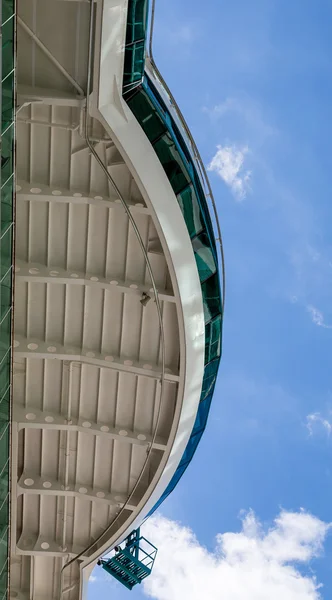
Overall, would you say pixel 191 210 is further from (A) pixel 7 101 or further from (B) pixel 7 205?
(A) pixel 7 101

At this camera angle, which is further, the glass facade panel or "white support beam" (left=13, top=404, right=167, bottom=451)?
"white support beam" (left=13, top=404, right=167, bottom=451)

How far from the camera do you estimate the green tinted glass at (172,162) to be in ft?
44.2

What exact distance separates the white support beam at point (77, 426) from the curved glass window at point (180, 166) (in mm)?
1783

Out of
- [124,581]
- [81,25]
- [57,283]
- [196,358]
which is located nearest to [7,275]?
[57,283]

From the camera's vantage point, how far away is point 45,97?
1221 centimetres

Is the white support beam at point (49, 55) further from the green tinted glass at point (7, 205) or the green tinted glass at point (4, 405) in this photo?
the green tinted glass at point (4, 405)

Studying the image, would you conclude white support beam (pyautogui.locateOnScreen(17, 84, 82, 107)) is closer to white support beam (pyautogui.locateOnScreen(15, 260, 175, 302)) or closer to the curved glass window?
the curved glass window

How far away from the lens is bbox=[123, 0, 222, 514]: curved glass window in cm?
1202

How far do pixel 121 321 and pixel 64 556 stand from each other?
323 inches

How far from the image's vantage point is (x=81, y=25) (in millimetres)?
11664

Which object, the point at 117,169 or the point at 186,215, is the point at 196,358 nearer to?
the point at 186,215

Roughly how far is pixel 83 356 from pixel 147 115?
646 cm

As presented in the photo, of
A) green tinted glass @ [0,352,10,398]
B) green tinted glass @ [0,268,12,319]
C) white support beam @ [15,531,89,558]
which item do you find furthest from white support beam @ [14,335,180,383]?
white support beam @ [15,531,89,558]

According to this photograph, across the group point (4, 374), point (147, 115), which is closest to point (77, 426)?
point (4, 374)
